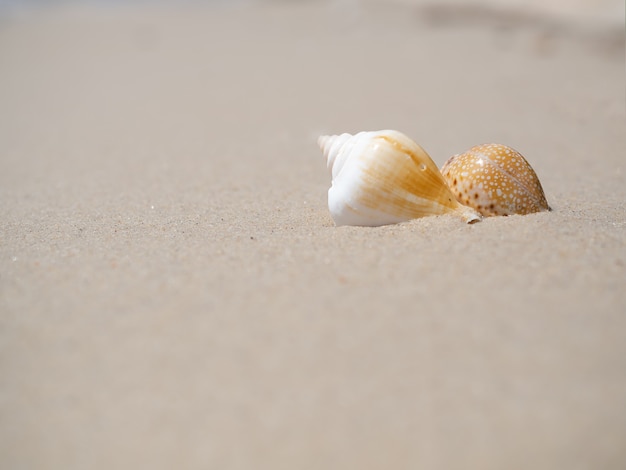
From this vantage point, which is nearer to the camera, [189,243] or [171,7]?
[189,243]

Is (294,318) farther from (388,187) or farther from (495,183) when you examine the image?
(495,183)

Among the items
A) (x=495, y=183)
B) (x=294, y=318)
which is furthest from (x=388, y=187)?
(x=294, y=318)

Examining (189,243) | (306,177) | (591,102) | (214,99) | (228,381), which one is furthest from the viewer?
(214,99)

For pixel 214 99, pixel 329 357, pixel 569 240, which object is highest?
pixel 569 240

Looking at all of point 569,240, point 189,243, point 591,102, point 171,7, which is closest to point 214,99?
point 591,102

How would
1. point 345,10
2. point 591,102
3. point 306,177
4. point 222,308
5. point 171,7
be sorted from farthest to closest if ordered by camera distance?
point 171,7, point 345,10, point 591,102, point 306,177, point 222,308

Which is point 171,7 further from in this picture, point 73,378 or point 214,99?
point 73,378
